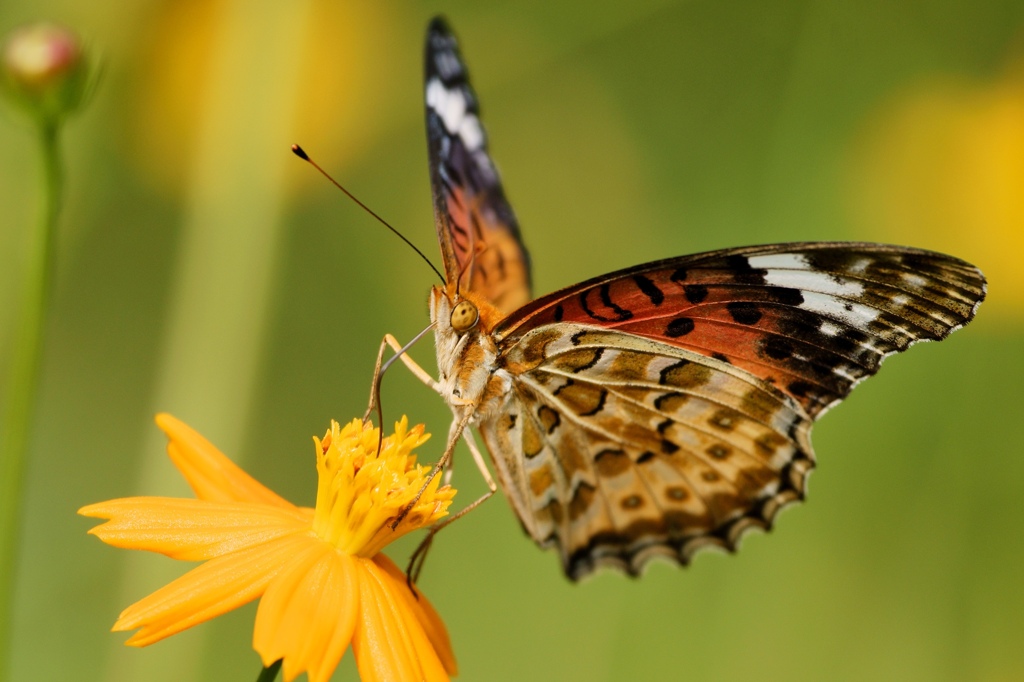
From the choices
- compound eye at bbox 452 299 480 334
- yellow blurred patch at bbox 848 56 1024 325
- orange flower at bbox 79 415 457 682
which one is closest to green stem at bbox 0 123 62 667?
orange flower at bbox 79 415 457 682

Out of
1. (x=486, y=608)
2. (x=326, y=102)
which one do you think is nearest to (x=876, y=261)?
(x=486, y=608)

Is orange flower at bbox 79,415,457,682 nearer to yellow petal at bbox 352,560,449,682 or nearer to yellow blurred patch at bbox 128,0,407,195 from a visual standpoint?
yellow petal at bbox 352,560,449,682

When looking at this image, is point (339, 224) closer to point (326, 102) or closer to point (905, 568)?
point (326, 102)

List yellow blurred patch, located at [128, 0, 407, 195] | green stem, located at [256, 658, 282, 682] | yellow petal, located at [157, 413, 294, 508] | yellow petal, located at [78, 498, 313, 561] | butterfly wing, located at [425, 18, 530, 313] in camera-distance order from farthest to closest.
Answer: yellow blurred patch, located at [128, 0, 407, 195] → butterfly wing, located at [425, 18, 530, 313] → yellow petal, located at [157, 413, 294, 508] → yellow petal, located at [78, 498, 313, 561] → green stem, located at [256, 658, 282, 682]

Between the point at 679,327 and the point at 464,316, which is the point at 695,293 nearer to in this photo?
the point at 679,327

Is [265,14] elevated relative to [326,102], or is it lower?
lower

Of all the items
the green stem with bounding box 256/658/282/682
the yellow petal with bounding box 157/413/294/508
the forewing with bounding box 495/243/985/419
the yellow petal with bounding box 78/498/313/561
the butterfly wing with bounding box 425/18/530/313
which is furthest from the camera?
the butterfly wing with bounding box 425/18/530/313
